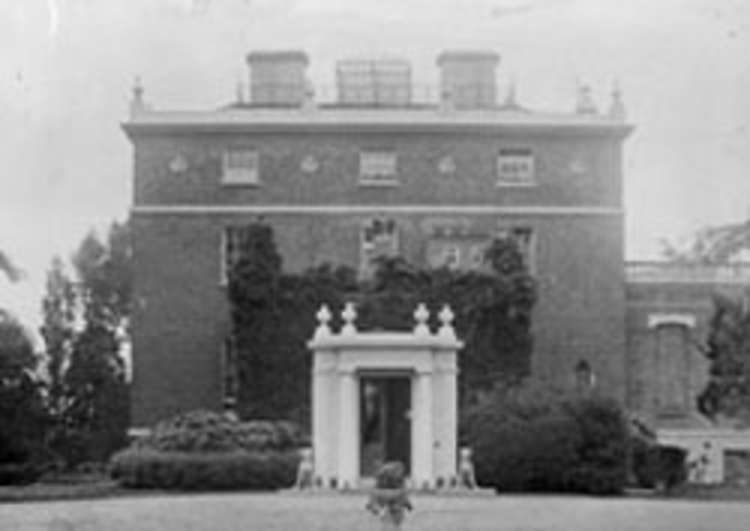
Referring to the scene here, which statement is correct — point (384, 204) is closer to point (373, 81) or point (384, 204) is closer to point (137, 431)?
point (373, 81)

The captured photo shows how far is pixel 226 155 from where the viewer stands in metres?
53.1

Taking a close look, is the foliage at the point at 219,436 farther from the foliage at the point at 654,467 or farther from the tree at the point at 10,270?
the tree at the point at 10,270

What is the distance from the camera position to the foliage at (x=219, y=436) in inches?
1642

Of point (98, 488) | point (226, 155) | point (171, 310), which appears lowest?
point (98, 488)

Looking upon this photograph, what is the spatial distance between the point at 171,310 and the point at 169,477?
13507mm

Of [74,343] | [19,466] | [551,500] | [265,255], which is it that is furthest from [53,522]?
[74,343]

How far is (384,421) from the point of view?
137 feet

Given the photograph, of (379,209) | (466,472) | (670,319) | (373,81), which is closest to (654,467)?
(466,472)

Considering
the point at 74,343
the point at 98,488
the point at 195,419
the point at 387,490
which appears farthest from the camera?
the point at 74,343

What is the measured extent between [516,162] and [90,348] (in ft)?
51.6

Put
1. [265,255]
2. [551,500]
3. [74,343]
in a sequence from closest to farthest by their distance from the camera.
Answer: [551,500] → [265,255] → [74,343]

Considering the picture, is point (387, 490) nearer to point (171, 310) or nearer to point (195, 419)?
point (195, 419)

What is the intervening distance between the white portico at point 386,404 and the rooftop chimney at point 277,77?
1483 centimetres

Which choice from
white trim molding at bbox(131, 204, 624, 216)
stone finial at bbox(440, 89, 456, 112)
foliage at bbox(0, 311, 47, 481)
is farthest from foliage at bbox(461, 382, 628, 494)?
stone finial at bbox(440, 89, 456, 112)
